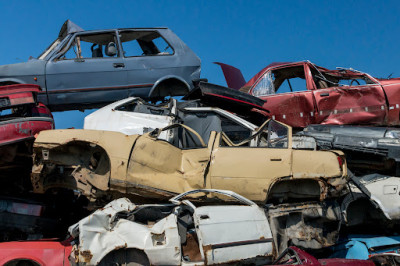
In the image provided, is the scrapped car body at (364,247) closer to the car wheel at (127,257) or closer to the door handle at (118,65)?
the car wheel at (127,257)

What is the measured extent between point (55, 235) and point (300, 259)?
12.3ft

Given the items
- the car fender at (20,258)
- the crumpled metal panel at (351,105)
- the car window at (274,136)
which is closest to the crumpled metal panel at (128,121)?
the car window at (274,136)

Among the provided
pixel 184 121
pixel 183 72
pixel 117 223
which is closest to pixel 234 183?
pixel 117 223

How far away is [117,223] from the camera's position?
16.5ft

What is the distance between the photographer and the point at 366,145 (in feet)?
24.5

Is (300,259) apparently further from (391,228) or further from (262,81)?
(262,81)

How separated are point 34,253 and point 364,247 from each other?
15.1 ft

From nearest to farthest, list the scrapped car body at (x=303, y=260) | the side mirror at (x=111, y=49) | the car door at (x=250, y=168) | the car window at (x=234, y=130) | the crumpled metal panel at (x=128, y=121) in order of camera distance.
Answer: the scrapped car body at (x=303, y=260), the car door at (x=250, y=168), the crumpled metal panel at (x=128, y=121), the car window at (x=234, y=130), the side mirror at (x=111, y=49)

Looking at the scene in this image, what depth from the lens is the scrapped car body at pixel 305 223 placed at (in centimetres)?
591

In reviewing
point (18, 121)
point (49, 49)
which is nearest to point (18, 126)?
point (18, 121)

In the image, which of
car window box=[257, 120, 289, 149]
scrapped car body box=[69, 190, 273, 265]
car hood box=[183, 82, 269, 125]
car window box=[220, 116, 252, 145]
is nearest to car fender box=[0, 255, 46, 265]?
scrapped car body box=[69, 190, 273, 265]

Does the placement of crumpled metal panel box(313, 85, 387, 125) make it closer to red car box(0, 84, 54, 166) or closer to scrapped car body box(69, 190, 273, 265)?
scrapped car body box(69, 190, 273, 265)

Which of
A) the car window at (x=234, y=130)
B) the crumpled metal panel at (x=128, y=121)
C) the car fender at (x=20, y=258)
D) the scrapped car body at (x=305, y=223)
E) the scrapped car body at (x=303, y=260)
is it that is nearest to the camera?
the scrapped car body at (x=303, y=260)

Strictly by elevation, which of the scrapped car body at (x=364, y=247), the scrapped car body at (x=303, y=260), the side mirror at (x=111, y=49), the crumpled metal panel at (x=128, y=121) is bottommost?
the scrapped car body at (x=364, y=247)
